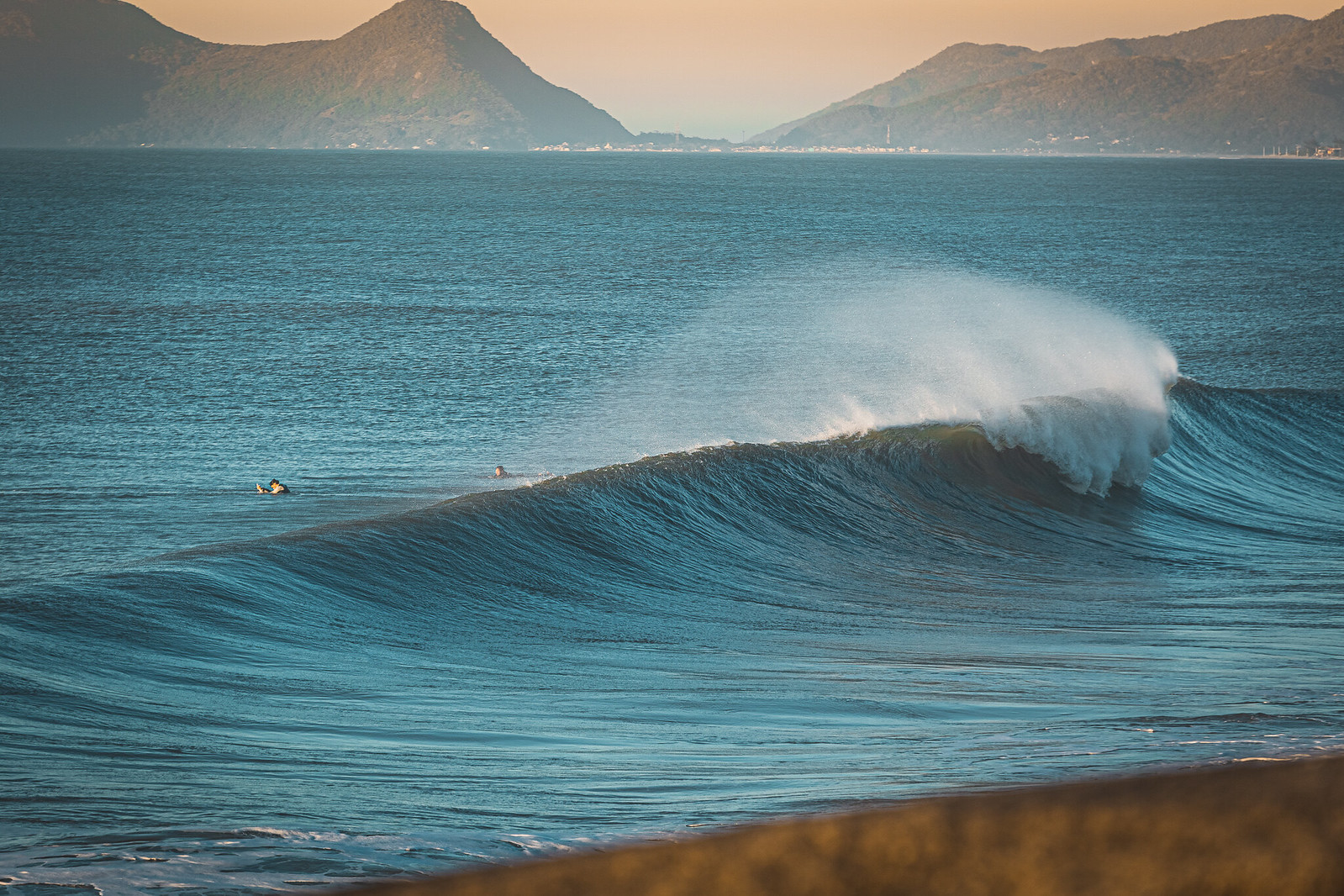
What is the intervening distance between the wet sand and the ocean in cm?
Answer: 14

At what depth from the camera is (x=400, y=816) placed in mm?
3553

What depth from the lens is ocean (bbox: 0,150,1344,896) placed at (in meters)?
4.04

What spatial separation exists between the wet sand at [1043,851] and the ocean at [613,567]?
0.46 feet

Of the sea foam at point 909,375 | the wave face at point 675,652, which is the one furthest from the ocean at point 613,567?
the sea foam at point 909,375

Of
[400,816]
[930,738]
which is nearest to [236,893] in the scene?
[400,816]

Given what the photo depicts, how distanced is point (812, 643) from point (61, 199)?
114526 mm

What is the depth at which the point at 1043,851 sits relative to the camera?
59 cm

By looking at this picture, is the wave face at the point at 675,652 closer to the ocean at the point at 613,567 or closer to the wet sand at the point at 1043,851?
the ocean at the point at 613,567

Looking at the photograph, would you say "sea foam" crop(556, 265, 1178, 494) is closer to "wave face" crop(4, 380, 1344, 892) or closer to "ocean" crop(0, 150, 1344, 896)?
"ocean" crop(0, 150, 1344, 896)

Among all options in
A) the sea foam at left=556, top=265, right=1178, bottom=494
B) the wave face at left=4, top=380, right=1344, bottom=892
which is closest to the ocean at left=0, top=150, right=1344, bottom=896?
the wave face at left=4, top=380, right=1344, bottom=892

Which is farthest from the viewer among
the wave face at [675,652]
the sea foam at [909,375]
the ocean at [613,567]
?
the sea foam at [909,375]

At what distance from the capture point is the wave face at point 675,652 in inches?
144

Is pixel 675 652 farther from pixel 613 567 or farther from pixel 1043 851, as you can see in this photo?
pixel 1043 851

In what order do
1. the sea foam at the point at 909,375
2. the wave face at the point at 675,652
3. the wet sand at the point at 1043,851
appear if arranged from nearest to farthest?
the wet sand at the point at 1043,851 < the wave face at the point at 675,652 < the sea foam at the point at 909,375
